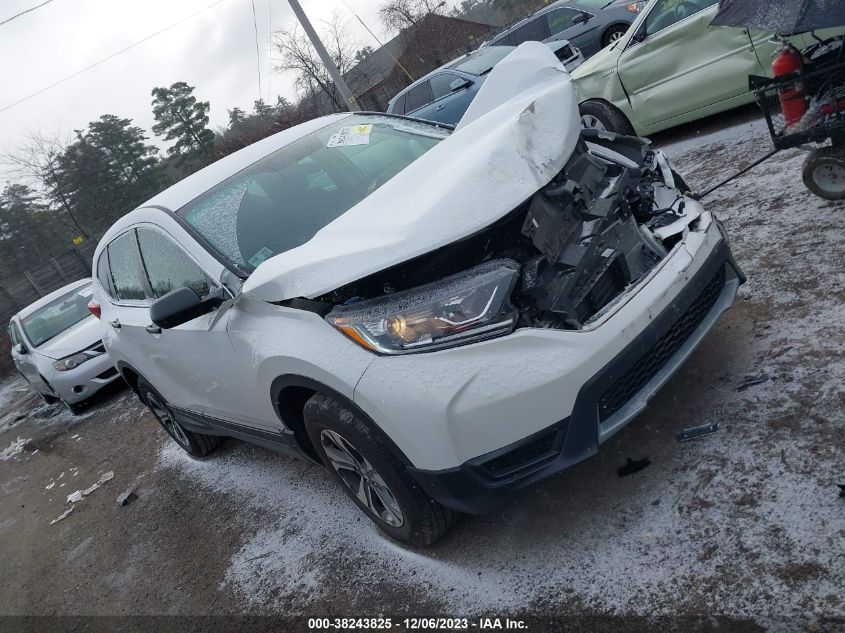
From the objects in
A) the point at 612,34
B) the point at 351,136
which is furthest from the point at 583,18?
the point at 351,136

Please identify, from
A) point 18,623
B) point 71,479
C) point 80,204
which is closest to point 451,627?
point 18,623

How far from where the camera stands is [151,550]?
4.29 m

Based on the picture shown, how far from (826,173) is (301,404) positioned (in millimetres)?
3468

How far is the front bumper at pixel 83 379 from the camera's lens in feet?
28.1

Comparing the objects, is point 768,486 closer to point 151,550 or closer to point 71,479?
point 151,550

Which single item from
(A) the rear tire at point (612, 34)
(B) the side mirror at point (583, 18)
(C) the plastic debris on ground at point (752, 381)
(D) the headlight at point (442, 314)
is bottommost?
(C) the plastic debris on ground at point (752, 381)

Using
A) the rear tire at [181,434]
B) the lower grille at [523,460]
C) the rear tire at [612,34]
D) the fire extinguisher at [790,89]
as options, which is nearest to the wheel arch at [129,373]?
the rear tire at [181,434]

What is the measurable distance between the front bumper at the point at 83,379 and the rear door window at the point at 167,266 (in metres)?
5.24

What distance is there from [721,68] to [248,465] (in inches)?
214

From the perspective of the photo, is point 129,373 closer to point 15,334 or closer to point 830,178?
point 830,178

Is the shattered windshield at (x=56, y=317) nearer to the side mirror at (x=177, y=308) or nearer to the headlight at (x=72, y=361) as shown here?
the headlight at (x=72, y=361)

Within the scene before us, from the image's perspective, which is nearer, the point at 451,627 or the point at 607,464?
the point at 451,627

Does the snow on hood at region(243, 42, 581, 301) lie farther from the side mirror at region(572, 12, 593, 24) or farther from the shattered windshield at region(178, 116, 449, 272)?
the side mirror at region(572, 12, 593, 24)

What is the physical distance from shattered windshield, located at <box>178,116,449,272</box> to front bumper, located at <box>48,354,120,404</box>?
19.4 ft
